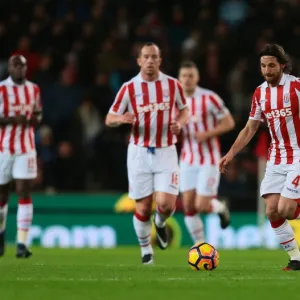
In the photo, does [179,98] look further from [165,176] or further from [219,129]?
[219,129]

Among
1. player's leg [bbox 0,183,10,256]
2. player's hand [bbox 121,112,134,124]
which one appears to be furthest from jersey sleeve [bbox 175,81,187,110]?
player's leg [bbox 0,183,10,256]

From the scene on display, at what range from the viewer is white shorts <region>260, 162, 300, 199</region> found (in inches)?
360

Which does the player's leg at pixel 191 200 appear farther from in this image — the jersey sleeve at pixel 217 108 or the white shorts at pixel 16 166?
the white shorts at pixel 16 166

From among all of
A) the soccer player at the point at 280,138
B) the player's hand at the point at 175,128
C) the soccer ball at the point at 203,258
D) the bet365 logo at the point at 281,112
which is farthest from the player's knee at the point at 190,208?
the bet365 logo at the point at 281,112

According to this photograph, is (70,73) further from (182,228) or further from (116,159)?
(182,228)

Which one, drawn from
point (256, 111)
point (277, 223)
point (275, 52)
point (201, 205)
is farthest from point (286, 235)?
point (201, 205)

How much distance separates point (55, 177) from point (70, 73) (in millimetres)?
2054

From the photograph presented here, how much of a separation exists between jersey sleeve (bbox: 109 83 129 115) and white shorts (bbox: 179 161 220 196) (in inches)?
105

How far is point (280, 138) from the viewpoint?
9383mm

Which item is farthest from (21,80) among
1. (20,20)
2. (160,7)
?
(160,7)

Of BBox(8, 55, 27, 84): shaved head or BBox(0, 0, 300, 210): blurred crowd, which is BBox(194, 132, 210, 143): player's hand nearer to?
BBox(8, 55, 27, 84): shaved head

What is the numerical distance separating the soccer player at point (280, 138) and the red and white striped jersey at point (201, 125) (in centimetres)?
410

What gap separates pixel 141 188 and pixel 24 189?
205 cm

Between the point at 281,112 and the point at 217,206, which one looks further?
the point at 217,206
